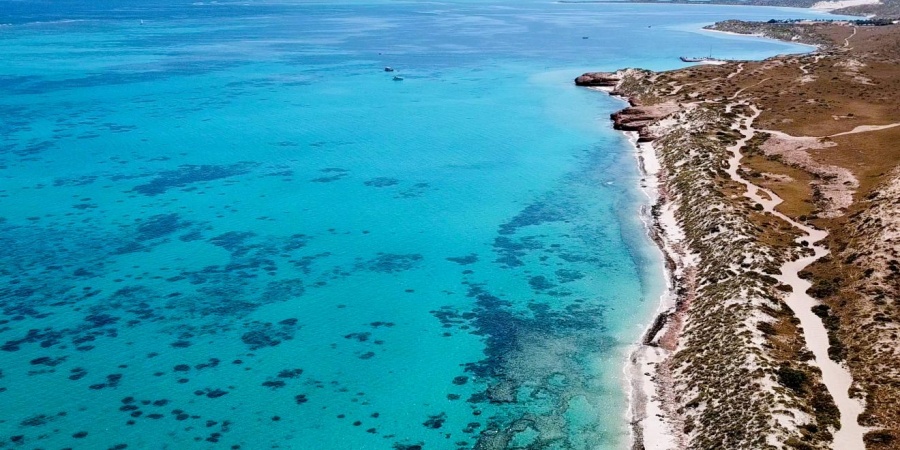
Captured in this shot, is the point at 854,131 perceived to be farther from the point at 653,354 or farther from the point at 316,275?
the point at 316,275

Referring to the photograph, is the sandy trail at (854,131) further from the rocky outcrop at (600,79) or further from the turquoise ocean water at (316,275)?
the rocky outcrop at (600,79)

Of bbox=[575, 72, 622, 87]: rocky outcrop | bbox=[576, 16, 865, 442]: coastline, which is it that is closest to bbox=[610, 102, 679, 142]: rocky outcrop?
bbox=[576, 16, 865, 442]: coastline

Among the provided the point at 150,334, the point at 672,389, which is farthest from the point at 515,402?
the point at 150,334

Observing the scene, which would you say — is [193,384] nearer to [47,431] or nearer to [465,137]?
[47,431]

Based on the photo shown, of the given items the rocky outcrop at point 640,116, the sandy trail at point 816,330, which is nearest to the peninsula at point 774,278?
the sandy trail at point 816,330

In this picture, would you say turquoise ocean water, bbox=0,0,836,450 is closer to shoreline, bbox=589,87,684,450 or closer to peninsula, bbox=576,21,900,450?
shoreline, bbox=589,87,684,450

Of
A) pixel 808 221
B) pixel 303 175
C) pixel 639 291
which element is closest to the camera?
pixel 639 291

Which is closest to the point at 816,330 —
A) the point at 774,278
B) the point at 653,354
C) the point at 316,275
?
the point at 774,278
